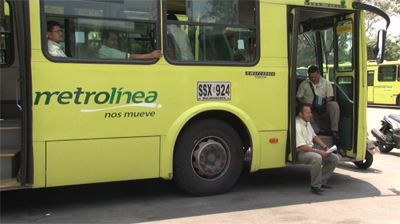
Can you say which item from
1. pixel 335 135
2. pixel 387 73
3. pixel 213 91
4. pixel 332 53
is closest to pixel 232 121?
pixel 213 91

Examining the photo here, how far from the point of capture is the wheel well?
5.71 meters

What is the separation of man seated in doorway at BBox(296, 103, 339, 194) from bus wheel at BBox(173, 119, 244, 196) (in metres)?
0.92

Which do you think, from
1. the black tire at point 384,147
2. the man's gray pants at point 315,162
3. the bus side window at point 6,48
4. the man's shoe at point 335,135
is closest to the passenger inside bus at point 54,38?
the bus side window at point 6,48

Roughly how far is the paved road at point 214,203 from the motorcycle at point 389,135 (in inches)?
96.7

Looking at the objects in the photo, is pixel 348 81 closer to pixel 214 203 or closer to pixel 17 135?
pixel 214 203

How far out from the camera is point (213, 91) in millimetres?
5602

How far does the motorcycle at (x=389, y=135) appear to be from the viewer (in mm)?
9202

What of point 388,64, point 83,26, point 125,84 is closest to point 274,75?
point 125,84

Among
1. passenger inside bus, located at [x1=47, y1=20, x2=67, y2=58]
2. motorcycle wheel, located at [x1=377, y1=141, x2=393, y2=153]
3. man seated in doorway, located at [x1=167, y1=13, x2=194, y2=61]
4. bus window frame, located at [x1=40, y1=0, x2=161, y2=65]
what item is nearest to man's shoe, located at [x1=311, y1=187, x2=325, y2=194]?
man seated in doorway, located at [x1=167, y1=13, x2=194, y2=61]

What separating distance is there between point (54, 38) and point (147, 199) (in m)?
2.45

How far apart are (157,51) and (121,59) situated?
471 millimetres

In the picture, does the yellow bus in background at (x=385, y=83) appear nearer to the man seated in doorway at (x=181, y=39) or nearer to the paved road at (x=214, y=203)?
the paved road at (x=214, y=203)

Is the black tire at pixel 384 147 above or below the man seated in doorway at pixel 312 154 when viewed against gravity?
below

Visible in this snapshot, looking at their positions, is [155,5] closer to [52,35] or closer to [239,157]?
[52,35]
